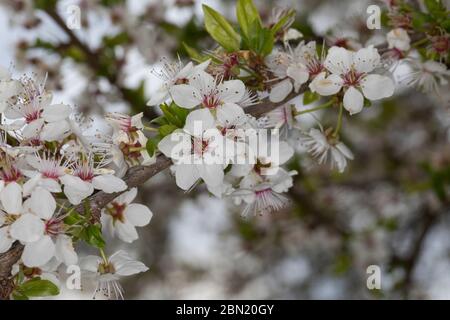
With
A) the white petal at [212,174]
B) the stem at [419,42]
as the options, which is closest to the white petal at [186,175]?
the white petal at [212,174]

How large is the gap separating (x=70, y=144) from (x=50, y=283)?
0.25 meters

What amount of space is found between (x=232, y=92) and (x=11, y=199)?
397 mm

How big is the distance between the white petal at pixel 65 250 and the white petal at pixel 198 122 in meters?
0.27

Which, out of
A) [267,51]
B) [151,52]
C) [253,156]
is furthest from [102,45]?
[253,156]

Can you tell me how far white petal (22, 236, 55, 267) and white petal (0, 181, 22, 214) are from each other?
2.4 inches

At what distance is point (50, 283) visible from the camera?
46.7 inches

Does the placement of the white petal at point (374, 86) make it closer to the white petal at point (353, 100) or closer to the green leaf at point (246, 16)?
the white petal at point (353, 100)

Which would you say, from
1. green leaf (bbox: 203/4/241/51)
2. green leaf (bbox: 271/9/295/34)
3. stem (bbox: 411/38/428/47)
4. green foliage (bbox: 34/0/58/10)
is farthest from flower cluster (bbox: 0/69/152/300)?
green foliage (bbox: 34/0/58/10)

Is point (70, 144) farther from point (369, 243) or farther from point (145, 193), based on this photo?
point (145, 193)

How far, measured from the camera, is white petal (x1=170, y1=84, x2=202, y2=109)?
111 centimetres

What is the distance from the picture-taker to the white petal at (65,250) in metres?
1.10

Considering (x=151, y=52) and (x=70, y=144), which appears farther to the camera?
(x=151, y=52)

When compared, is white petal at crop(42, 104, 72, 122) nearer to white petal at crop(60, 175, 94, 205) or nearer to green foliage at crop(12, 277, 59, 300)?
white petal at crop(60, 175, 94, 205)

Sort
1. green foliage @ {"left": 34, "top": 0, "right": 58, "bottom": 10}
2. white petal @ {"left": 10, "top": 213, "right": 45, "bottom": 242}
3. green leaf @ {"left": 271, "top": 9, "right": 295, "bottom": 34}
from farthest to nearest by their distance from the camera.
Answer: green foliage @ {"left": 34, "top": 0, "right": 58, "bottom": 10}
green leaf @ {"left": 271, "top": 9, "right": 295, "bottom": 34}
white petal @ {"left": 10, "top": 213, "right": 45, "bottom": 242}
